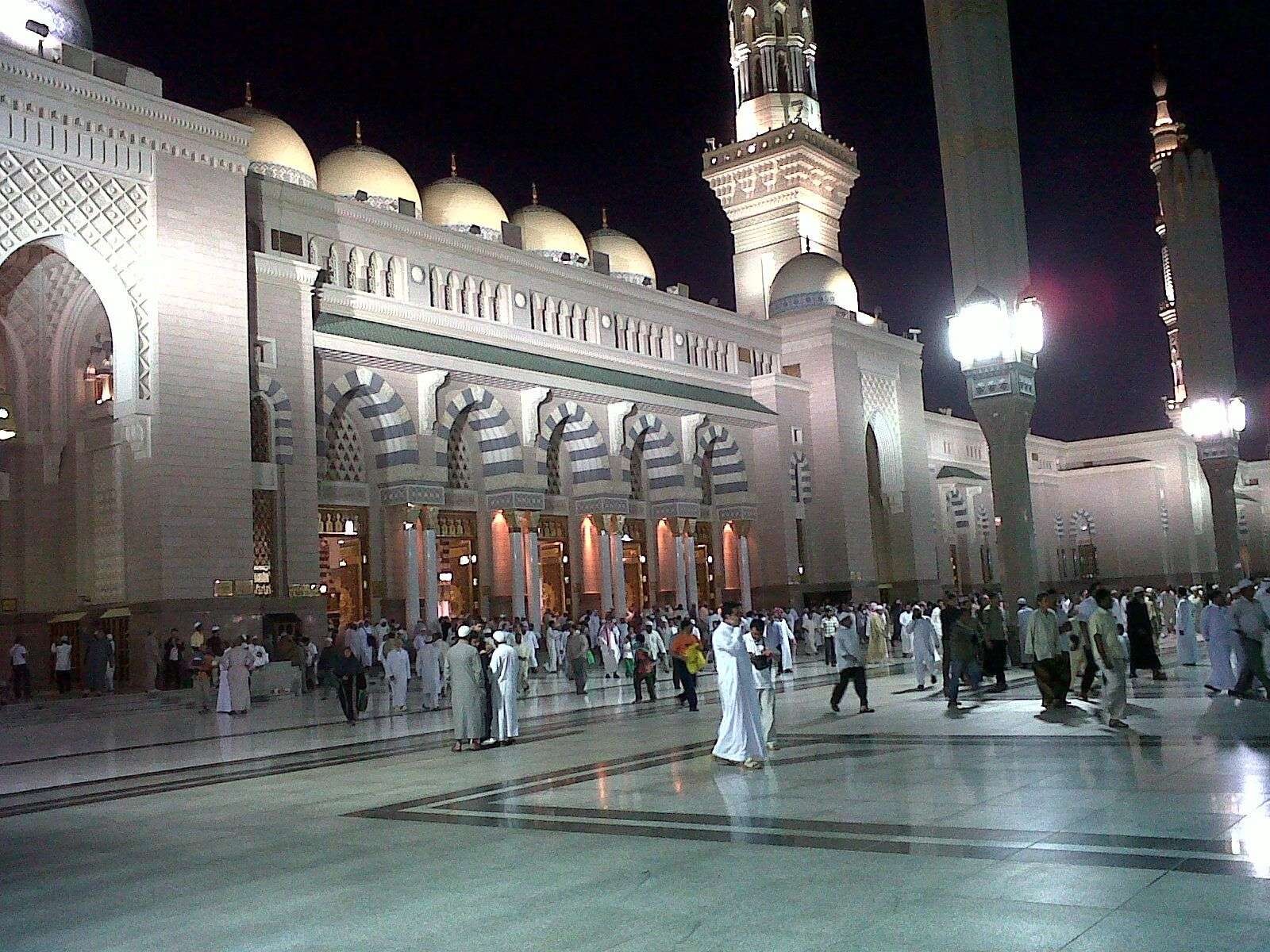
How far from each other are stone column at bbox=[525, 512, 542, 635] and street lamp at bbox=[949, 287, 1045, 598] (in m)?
12.1

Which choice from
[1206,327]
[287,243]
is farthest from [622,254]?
[1206,327]

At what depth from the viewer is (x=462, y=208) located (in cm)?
2916

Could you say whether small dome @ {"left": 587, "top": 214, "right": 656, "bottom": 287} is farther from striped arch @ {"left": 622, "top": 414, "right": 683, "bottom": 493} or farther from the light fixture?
the light fixture

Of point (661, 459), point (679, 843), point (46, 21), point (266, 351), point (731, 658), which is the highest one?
point (46, 21)

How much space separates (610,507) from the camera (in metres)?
26.9

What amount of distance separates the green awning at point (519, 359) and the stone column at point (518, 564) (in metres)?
3.30

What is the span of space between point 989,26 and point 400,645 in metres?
11.0

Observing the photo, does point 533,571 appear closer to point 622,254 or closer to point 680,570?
point 680,570

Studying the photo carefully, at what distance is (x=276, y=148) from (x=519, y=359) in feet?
21.9

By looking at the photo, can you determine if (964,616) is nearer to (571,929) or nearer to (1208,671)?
(1208,671)

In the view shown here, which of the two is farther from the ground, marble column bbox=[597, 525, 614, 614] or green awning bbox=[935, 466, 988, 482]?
green awning bbox=[935, 466, 988, 482]

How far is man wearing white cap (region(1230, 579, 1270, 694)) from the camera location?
10.8m

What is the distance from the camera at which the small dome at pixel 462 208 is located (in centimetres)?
2892

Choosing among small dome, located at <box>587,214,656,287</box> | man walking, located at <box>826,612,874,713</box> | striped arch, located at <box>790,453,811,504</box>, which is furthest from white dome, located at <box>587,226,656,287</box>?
man walking, located at <box>826,612,874,713</box>
